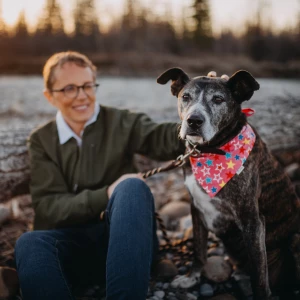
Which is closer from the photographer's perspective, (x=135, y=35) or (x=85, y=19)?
(x=85, y=19)

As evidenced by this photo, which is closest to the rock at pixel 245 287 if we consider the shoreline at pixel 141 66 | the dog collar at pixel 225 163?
the dog collar at pixel 225 163

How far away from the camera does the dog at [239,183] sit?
253 cm

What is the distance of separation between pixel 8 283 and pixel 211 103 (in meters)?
2.19

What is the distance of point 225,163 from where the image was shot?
2594 millimetres

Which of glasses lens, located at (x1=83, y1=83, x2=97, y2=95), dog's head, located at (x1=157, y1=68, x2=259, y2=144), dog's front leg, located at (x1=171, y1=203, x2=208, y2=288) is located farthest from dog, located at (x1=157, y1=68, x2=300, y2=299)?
glasses lens, located at (x1=83, y1=83, x2=97, y2=95)

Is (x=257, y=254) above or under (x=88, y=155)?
under

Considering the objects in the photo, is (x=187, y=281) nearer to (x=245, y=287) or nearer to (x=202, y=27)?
(x=245, y=287)

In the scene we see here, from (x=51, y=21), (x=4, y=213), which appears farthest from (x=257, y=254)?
(x=51, y=21)

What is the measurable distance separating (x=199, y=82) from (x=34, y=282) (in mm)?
1827

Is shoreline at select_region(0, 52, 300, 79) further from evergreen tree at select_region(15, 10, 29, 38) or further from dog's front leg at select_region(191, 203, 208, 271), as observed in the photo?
dog's front leg at select_region(191, 203, 208, 271)

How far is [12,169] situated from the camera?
12.0ft

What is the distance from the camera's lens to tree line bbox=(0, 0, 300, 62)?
26.8 meters

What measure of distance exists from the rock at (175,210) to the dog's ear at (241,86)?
2.16 metres

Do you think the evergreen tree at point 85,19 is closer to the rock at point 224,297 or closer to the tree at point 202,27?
the tree at point 202,27
